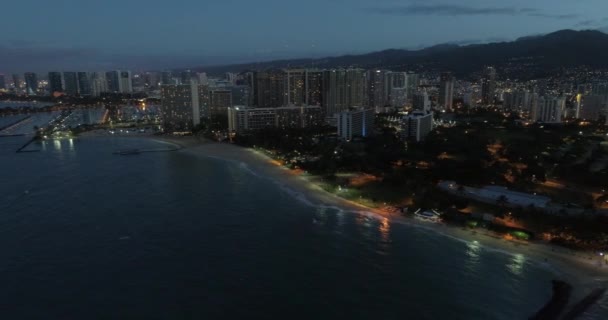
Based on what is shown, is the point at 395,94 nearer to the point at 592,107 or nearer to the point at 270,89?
the point at 270,89

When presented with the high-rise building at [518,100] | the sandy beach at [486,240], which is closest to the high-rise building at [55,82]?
the sandy beach at [486,240]

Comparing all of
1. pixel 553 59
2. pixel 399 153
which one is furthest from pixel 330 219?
pixel 553 59

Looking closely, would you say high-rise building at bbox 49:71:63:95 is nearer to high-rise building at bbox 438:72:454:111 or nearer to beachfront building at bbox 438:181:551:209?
high-rise building at bbox 438:72:454:111

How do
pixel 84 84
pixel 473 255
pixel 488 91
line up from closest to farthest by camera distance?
pixel 473 255 → pixel 488 91 → pixel 84 84

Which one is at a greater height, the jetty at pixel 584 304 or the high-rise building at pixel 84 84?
the high-rise building at pixel 84 84

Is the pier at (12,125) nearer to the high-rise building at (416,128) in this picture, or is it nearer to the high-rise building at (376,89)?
the high-rise building at (416,128)

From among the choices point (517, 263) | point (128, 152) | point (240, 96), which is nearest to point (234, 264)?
point (517, 263)
